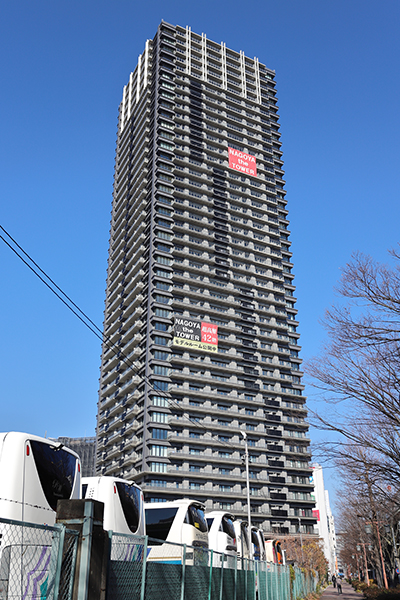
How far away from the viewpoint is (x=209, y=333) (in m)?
87.9

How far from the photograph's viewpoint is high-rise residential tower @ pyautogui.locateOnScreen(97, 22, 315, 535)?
79125mm

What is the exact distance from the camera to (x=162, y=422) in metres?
75.6

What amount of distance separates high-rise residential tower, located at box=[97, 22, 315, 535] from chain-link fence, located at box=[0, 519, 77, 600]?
221ft

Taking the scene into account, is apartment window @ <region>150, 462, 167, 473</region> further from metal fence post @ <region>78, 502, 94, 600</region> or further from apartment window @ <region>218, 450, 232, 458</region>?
metal fence post @ <region>78, 502, 94, 600</region>

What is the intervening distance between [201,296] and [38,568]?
85280 mm

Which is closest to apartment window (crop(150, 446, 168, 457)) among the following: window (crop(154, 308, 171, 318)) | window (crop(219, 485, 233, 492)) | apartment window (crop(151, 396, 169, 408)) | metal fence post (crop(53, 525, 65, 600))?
apartment window (crop(151, 396, 169, 408))

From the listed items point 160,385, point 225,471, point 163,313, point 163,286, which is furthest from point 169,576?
point 163,286

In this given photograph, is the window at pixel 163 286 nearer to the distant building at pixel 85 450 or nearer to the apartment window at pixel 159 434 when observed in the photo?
the apartment window at pixel 159 434

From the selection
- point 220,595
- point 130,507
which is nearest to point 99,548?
point 130,507

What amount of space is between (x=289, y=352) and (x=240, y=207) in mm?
32875

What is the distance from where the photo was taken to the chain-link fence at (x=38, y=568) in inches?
179

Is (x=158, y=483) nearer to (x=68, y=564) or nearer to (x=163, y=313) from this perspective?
(x=163, y=313)

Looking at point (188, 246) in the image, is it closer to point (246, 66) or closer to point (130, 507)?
point (246, 66)

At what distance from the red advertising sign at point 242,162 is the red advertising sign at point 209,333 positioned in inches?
1507
